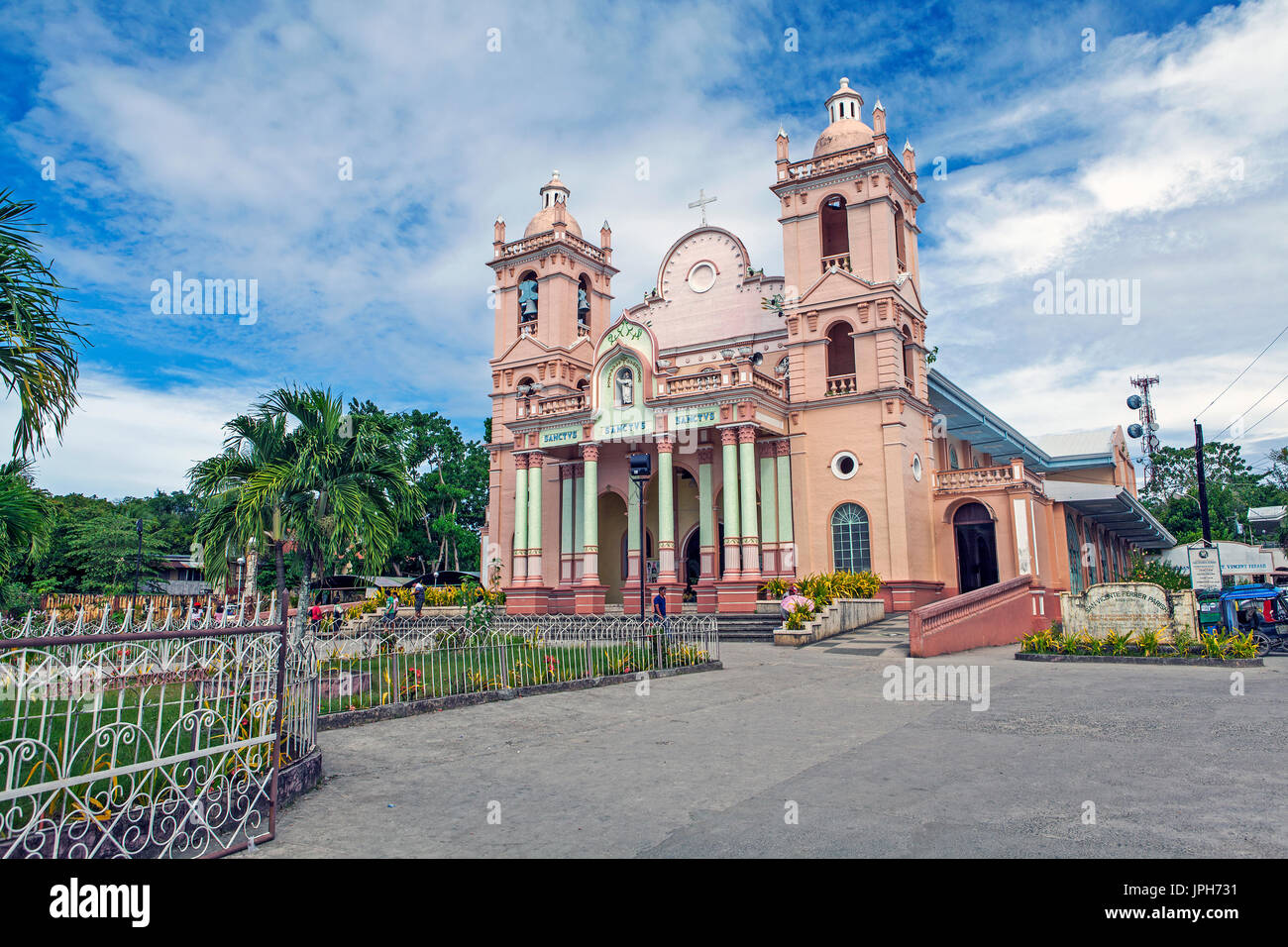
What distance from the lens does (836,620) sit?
22.3 metres

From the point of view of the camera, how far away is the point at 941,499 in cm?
2739

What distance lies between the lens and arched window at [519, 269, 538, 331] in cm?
3403

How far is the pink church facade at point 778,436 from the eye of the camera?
25.9m

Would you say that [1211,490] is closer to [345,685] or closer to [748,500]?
[748,500]

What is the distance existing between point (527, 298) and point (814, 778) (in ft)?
97.2

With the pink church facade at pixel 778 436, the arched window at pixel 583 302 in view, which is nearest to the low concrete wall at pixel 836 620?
the pink church facade at pixel 778 436

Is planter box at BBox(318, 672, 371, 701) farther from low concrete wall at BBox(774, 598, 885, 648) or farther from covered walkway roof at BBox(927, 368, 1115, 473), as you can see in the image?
covered walkway roof at BBox(927, 368, 1115, 473)

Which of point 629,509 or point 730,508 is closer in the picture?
point 730,508

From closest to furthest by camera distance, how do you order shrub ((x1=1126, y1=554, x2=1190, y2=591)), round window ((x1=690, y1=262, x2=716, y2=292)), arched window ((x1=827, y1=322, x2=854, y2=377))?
1. arched window ((x1=827, y1=322, x2=854, y2=377))
2. round window ((x1=690, y1=262, x2=716, y2=292))
3. shrub ((x1=1126, y1=554, x2=1190, y2=591))

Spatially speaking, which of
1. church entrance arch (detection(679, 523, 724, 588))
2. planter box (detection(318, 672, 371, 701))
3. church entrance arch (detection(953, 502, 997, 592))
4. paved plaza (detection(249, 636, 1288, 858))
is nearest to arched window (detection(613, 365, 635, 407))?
church entrance arch (detection(679, 523, 724, 588))

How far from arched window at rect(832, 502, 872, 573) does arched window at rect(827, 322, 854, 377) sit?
4.81m
